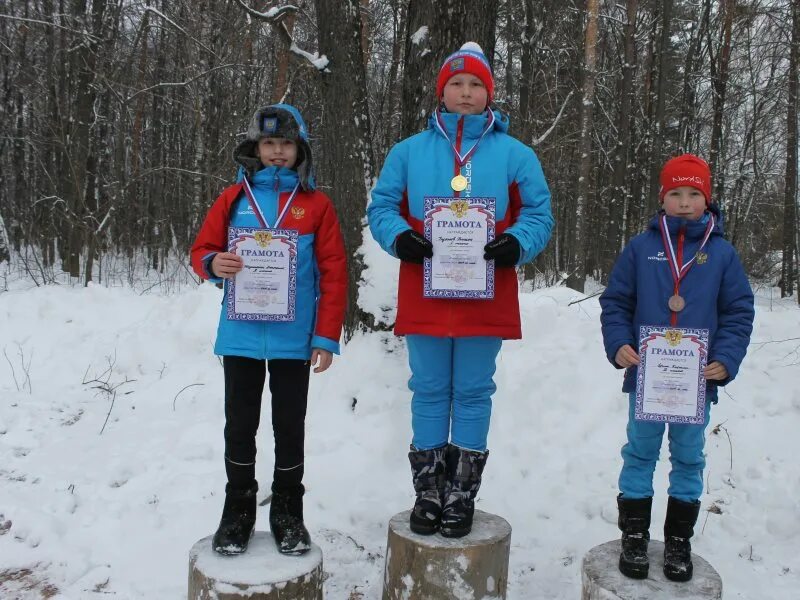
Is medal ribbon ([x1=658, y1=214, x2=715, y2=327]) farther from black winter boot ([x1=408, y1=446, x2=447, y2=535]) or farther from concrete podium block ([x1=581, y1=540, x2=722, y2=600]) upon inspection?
black winter boot ([x1=408, y1=446, x2=447, y2=535])

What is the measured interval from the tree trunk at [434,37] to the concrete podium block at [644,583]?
2.84 m

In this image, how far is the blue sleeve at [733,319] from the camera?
2510 millimetres

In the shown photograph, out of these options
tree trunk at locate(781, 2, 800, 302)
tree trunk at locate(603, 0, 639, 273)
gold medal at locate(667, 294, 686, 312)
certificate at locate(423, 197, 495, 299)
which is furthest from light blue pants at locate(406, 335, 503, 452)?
tree trunk at locate(603, 0, 639, 273)

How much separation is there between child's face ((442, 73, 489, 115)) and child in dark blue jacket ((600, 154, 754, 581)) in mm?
873

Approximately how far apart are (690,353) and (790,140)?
13218mm

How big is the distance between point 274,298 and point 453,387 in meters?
0.88

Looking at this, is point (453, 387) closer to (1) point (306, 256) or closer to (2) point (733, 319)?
(1) point (306, 256)

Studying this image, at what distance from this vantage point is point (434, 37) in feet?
13.3

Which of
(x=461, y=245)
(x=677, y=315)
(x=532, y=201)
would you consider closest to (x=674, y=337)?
(x=677, y=315)

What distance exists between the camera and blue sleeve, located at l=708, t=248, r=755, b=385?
2510 millimetres

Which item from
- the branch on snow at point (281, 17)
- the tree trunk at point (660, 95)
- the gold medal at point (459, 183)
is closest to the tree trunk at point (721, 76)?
the tree trunk at point (660, 95)

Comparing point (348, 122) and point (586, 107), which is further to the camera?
point (586, 107)

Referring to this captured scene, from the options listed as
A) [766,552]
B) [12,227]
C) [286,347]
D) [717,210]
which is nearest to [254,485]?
[286,347]

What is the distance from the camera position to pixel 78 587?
3.03 m
